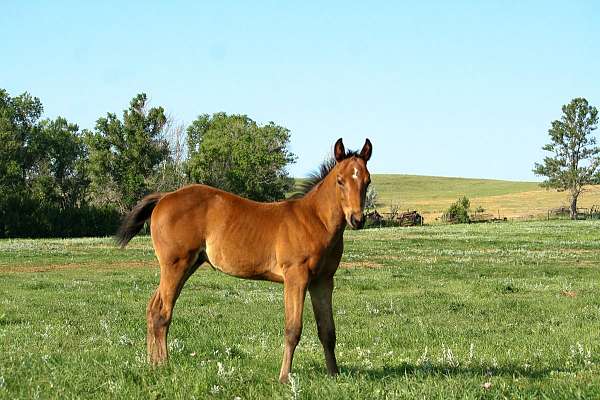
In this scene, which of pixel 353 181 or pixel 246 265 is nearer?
pixel 353 181

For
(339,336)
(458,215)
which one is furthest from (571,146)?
(339,336)

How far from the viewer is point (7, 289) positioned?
64.2ft

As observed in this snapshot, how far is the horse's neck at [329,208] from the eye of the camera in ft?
25.6

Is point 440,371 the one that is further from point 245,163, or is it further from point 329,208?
Answer: point 245,163

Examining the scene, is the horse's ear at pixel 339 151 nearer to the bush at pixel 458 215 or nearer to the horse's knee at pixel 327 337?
the horse's knee at pixel 327 337

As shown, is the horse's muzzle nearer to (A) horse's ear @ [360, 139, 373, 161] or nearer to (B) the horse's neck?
(B) the horse's neck

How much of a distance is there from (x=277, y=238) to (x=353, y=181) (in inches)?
43.5

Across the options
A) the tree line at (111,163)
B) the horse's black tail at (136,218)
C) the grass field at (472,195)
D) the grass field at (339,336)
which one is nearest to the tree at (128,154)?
the tree line at (111,163)

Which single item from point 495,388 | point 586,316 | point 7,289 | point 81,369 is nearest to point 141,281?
point 7,289

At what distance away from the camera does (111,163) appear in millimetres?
77812

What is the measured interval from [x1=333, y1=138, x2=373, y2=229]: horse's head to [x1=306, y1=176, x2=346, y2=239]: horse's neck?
0.38ft

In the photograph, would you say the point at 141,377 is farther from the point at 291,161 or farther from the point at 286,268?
the point at 291,161

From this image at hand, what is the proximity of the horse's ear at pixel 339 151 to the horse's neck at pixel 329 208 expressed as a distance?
260 millimetres

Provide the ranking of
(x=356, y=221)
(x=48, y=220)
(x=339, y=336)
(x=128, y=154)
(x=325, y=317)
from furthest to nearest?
(x=128, y=154)
(x=48, y=220)
(x=339, y=336)
(x=325, y=317)
(x=356, y=221)
